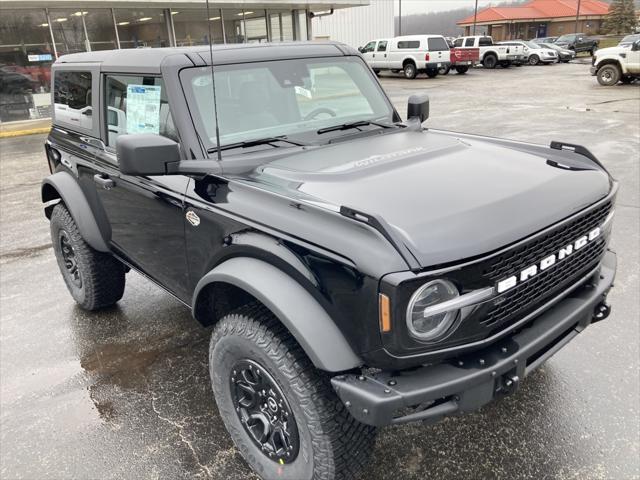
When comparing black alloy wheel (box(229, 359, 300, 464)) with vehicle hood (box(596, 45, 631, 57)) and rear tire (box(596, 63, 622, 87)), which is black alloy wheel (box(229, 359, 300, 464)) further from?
rear tire (box(596, 63, 622, 87))

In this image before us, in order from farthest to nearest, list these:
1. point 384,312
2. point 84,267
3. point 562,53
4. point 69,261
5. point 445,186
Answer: point 562,53, point 69,261, point 84,267, point 445,186, point 384,312

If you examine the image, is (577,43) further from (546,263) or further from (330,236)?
(330,236)

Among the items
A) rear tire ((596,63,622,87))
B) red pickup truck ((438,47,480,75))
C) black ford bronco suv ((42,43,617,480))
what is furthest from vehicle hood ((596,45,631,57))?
black ford bronco suv ((42,43,617,480))

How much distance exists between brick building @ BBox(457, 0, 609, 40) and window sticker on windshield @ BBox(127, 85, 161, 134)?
239 feet

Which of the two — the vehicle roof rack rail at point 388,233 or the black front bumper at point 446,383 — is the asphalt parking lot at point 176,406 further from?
the vehicle roof rack rail at point 388,233

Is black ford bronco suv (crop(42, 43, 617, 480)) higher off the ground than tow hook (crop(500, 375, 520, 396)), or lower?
higher

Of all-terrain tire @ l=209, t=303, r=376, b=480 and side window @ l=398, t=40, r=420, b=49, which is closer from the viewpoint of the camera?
all-terrain tire @ l=209, t=303, r=376, b=480

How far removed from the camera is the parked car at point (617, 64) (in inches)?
723

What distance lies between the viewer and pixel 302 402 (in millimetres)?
2098

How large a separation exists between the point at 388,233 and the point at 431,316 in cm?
33

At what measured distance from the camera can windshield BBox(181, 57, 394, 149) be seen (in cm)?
287

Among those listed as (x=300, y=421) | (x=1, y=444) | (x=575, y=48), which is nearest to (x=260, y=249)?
(x=300, y=421)

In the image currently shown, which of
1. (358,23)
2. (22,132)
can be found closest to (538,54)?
(358,23)

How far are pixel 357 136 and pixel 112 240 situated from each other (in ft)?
5.79
